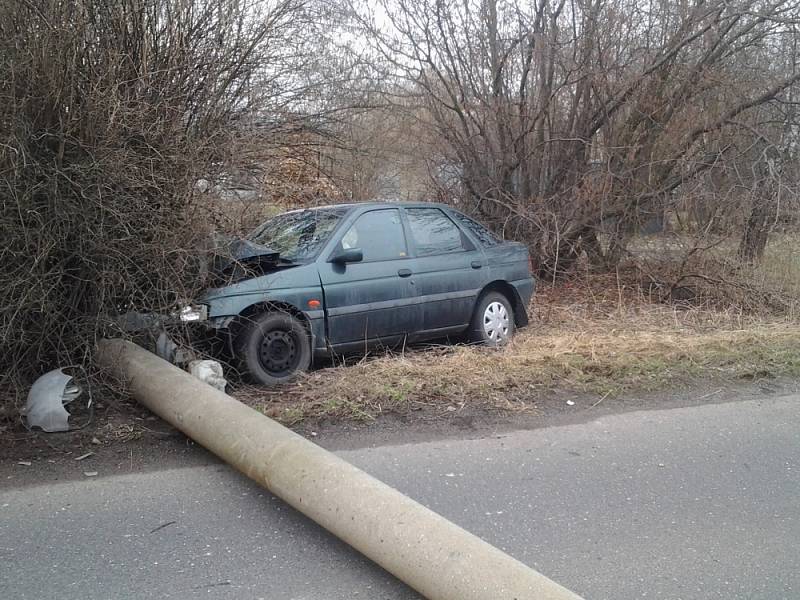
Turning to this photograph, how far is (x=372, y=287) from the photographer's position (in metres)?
6.62

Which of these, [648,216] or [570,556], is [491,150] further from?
[570,556]

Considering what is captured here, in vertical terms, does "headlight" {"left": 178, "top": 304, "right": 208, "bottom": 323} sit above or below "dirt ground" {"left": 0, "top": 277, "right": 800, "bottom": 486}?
above

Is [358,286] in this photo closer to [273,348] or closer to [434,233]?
[273,348]

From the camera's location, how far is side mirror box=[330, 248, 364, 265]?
6426mm

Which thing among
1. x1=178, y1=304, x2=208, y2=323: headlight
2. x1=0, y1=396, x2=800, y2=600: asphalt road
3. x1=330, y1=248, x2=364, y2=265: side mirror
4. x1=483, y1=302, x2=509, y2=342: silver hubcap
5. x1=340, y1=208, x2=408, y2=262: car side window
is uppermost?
x1=340, y1=208, x2=408, y2=262: car side window

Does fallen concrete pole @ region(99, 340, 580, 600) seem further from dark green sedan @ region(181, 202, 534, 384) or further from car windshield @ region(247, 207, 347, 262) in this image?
car windshield @ region(247, 207, 347, 262)

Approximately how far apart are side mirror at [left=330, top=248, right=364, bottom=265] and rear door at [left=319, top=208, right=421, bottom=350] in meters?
0.05

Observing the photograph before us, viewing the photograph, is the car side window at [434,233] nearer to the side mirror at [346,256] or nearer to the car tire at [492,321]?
the car tire at [492,321]

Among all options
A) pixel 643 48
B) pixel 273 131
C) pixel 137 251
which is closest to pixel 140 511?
pixel 137 251

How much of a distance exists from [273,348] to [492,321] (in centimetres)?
264

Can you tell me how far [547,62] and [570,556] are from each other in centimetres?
918

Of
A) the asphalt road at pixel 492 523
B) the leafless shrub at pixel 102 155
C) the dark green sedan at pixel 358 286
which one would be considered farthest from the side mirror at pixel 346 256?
the asphalt road at pixel 492 523

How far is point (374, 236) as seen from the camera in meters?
6.88

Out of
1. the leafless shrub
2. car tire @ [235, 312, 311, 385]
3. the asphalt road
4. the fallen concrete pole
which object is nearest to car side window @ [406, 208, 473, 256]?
car tire @ [235, 312, 311, 385]
